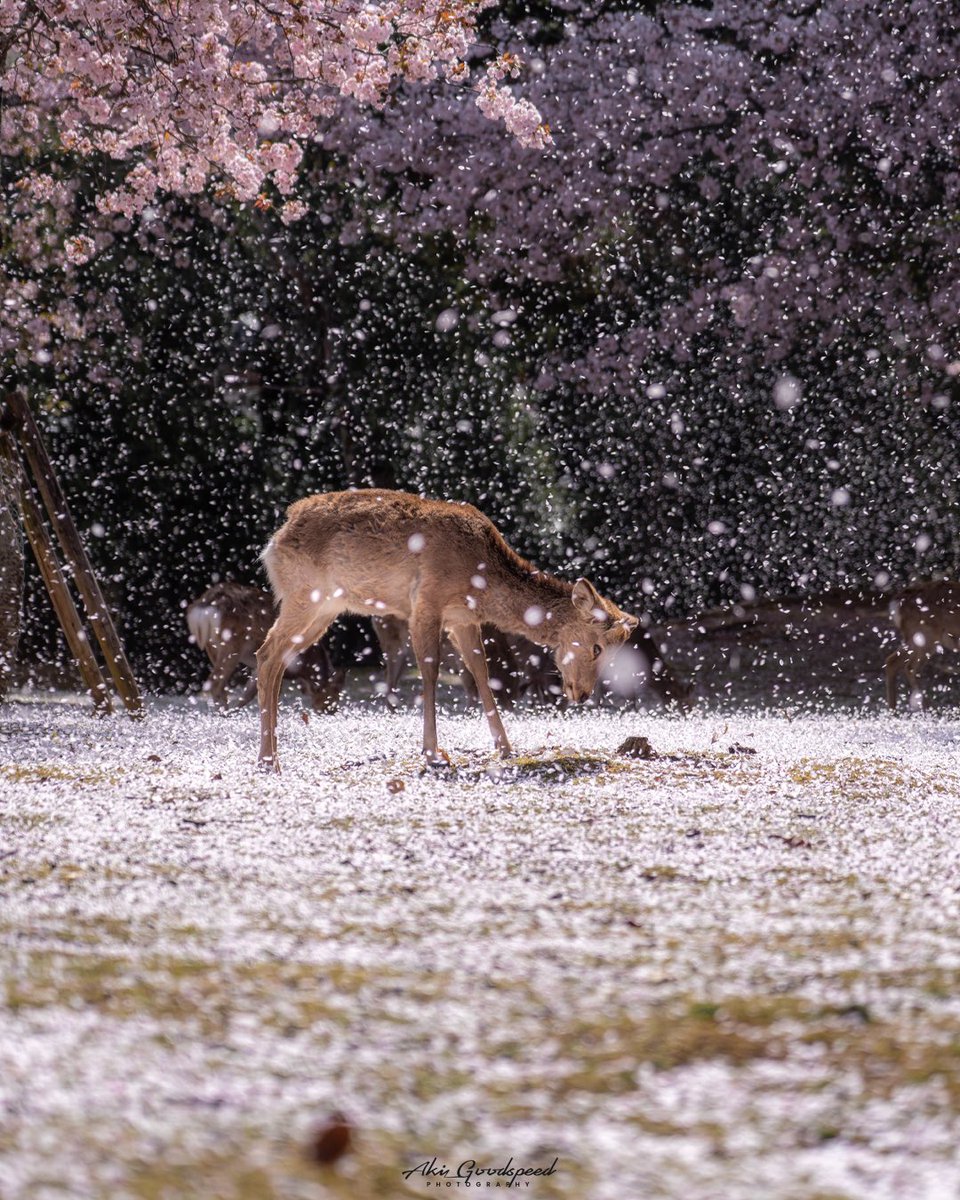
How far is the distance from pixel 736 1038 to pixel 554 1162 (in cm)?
63

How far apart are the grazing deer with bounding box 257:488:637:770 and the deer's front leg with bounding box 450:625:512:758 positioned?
12mm

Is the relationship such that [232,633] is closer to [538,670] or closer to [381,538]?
[538,670]

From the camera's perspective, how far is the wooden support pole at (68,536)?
33.6 feet

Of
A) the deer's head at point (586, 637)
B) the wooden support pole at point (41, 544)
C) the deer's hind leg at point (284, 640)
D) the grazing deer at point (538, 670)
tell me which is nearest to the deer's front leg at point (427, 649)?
the deer's hind leg at point (284, 640)

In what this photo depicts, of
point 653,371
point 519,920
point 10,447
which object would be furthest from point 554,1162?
point 653,371

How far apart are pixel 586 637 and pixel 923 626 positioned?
20.9 feet

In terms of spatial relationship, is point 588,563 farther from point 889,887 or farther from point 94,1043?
point 94,1043

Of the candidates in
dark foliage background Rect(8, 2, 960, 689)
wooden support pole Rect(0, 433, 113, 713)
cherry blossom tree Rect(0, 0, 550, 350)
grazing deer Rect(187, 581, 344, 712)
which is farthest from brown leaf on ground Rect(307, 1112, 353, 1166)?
dark foliage background Rect(8, 2, 960, 689)

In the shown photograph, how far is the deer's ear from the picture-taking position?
7.63 metres

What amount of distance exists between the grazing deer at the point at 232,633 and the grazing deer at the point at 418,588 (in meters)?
5.52

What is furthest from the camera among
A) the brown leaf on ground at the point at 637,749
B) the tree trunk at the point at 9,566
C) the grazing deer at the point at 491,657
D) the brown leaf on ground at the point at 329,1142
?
the grazing deer at the point at 491,657

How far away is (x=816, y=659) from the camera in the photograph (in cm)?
1652

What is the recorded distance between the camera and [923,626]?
13.0 metres

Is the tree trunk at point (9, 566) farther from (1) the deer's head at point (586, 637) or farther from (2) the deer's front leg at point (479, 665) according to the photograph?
(1) the deer's head at point (586, 637)
